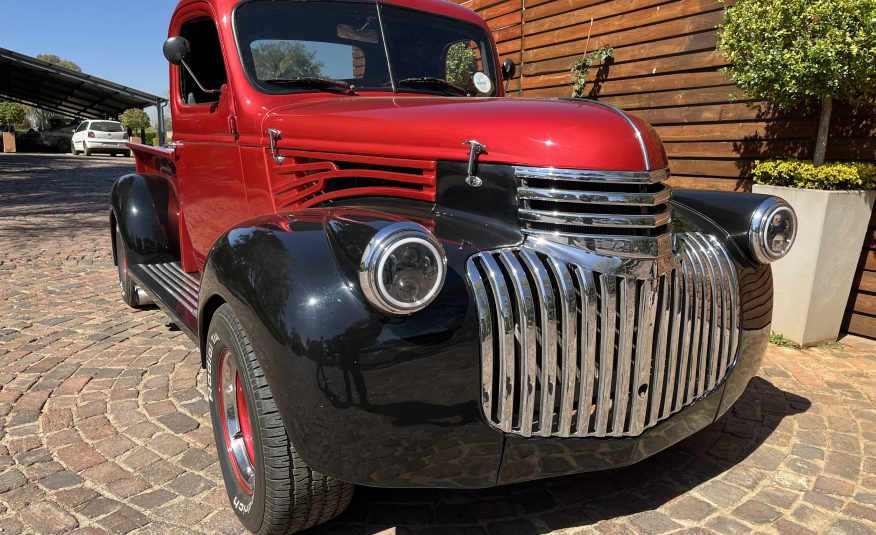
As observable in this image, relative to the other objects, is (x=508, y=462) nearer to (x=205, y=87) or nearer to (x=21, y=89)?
(x=205, y=87)

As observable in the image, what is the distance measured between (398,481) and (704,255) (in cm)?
138

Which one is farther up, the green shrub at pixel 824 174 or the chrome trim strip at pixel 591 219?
the green shrub at pixel 824 174

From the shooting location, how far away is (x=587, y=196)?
6.39 ft

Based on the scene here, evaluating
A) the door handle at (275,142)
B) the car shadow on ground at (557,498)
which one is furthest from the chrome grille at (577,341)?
the door handle at (275,142)

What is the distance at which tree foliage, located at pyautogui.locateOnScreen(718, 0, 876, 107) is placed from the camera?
3.62 meters

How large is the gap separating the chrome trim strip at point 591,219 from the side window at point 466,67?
1.63m

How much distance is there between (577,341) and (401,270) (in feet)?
2.01

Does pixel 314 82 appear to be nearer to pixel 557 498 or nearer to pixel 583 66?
pixel 557 498

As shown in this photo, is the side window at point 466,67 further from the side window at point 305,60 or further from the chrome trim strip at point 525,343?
the chrome trim strip at point 525,343

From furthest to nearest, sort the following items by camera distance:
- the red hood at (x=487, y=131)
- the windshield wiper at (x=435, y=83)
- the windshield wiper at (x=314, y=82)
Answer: the windshield wiper at (x=435, y=83), the windshield wiper at (x=314, y=82), the red hood at (x=487, y=131)

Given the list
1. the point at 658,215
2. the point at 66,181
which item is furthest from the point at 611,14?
the point at 66,181

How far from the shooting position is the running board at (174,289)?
302 centimetres

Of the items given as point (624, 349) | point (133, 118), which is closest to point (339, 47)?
point (624, 349)

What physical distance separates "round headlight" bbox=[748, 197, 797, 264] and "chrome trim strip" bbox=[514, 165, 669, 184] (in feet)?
2.53
